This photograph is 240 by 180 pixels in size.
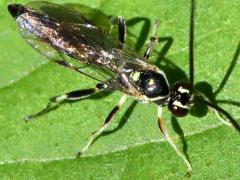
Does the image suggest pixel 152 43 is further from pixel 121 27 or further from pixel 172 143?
pixel 172 143

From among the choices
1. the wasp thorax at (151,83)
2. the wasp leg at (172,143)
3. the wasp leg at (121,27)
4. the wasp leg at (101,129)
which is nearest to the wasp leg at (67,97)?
the wasp leg at (101,129)

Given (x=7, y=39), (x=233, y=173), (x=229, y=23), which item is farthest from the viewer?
(x=7, y=39)

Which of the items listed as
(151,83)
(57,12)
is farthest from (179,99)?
(57,12)

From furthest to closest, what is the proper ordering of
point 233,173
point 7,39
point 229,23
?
point 7,39, point 229,23, point 233,173

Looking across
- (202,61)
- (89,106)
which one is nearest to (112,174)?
(89,106)

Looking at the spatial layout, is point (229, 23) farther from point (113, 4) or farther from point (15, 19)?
point (15, 19)

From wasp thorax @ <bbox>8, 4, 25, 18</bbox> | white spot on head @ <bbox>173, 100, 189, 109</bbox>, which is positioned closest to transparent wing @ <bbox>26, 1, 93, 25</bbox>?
wasp thorax @ <bbox>8, 4, 25, 18</bbox>

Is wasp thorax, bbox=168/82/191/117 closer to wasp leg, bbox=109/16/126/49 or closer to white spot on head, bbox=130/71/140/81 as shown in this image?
white spot on head, bbox=130/71/140/81
